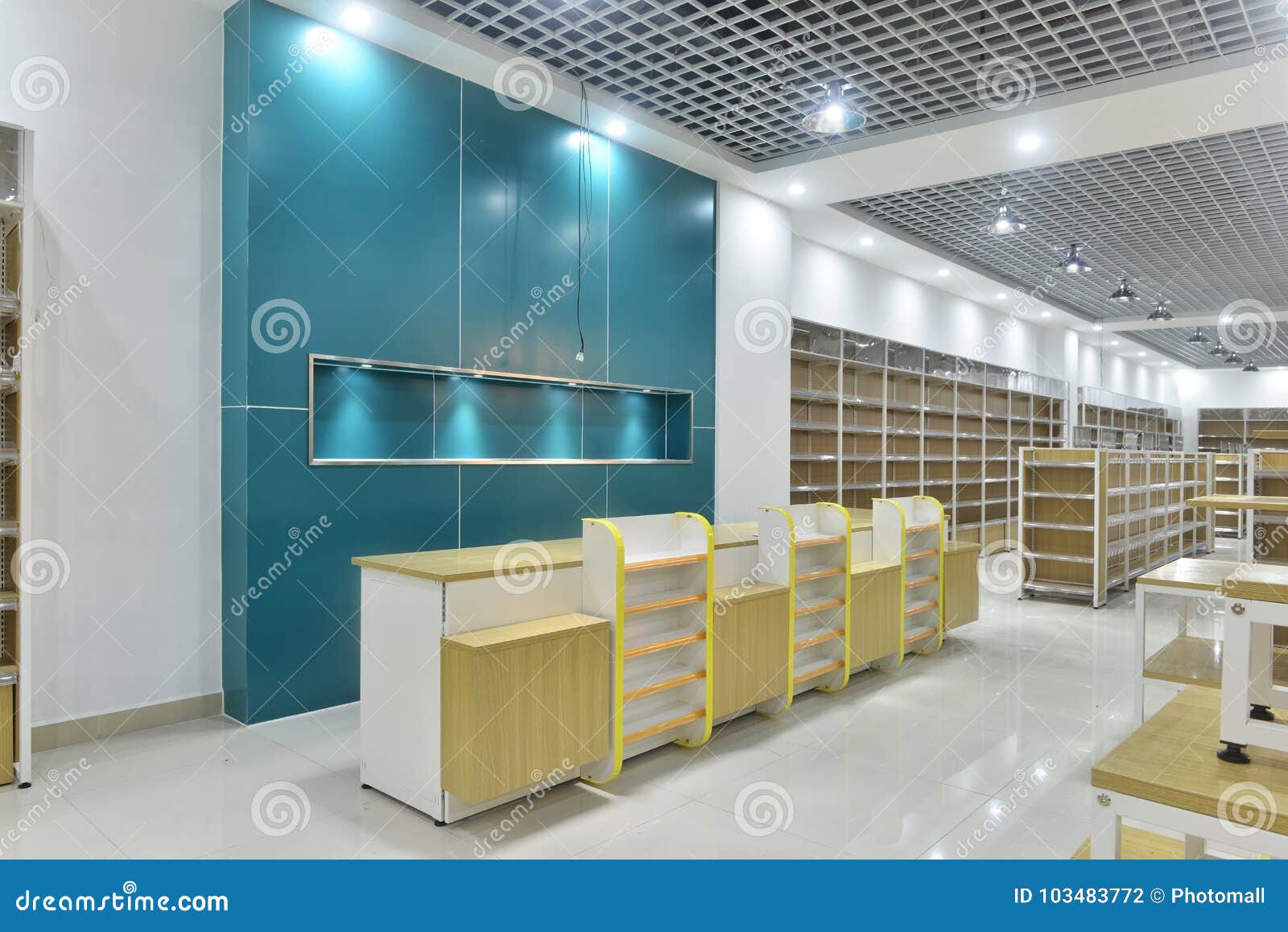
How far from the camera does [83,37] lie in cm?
418

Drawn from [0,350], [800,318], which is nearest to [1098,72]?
[800,318]

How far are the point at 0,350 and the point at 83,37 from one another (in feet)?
5.62

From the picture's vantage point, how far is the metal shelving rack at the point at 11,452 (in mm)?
3496

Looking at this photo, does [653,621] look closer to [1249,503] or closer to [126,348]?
[1249,503]

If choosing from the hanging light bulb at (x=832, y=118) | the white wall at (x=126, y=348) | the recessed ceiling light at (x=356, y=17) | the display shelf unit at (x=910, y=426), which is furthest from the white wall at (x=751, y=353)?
the white wall at (x=126, y=348)

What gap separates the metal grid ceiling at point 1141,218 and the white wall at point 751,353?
47.7 inches

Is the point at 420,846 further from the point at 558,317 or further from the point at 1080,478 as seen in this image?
the point at 1080,478

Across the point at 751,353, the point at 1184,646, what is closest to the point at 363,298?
the point at 751,353

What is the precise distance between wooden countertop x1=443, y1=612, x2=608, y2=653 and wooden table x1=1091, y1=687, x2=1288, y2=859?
2.09m

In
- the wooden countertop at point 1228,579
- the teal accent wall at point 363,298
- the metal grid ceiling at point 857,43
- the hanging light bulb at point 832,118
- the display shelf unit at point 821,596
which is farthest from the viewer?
the display shelf unit at point 821,596

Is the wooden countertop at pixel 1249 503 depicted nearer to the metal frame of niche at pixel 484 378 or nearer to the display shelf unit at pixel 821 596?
Result: the display shelf unit at pixel 821 596

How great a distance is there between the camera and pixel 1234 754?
1.72 m

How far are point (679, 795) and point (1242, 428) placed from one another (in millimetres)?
21306

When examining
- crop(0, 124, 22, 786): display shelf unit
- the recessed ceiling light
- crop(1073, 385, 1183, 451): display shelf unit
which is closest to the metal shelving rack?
crop(0, 124, 22, 786): display shelf unit
